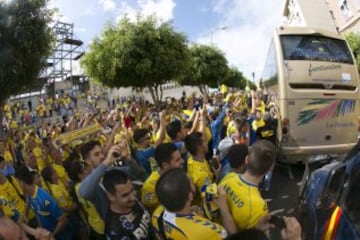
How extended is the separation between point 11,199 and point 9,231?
2231mm

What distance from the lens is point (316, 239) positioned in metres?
2.50

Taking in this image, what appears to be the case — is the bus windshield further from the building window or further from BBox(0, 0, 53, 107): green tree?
the building window

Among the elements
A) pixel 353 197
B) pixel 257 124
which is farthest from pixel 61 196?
pixel 257 124

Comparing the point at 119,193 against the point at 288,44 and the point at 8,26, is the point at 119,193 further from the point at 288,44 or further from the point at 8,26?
the point at 8,26

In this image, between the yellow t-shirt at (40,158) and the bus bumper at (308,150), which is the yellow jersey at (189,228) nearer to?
the yellow t-shirt at (40,158)

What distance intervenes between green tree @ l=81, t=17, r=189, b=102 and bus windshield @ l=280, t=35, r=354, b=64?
8725 millimetres

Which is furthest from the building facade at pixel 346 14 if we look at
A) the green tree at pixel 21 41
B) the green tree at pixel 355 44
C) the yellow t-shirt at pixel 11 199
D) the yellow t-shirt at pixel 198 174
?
the yellow t-shirt at pixel 11 199

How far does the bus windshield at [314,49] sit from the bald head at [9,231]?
23.6 ft

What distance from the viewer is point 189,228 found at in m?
2.54

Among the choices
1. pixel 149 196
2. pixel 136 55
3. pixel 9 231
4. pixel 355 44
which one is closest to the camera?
pixel 9 231

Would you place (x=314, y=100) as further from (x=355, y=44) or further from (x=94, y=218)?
(x=355, y=44)

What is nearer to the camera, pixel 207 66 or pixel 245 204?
pixel 245 204

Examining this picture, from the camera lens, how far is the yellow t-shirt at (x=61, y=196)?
4.62 m

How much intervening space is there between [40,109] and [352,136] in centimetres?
2856
